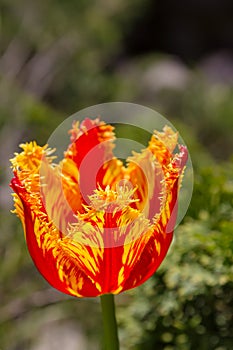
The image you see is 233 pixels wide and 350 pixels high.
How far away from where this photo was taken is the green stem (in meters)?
0.65

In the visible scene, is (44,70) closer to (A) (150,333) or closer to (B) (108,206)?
(A) (150,333)

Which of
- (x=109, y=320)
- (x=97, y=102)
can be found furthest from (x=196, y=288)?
(x=97, y=102)

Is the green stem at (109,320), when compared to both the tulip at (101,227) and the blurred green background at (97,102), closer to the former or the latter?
the tulip at (101,227)

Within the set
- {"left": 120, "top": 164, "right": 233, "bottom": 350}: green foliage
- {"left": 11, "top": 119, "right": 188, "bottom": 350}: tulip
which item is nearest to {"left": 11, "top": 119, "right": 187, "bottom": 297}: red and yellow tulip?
{"left": 11, "top": 119, "right": 188, "bottom": 350}: tulip

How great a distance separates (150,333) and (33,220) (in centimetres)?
31

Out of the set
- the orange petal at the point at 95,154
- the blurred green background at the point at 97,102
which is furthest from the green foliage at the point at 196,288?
the orange petal at the point at 95,154

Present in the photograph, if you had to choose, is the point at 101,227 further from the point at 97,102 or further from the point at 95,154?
the point at 97,102

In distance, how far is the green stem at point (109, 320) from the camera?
0.65 meters

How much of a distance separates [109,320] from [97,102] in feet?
5.42

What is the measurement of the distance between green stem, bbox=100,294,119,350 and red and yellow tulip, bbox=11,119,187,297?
0.05 ft

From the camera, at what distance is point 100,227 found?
0.62 m

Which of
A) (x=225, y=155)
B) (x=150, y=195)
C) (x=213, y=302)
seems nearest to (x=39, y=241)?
(x=150, y=195)

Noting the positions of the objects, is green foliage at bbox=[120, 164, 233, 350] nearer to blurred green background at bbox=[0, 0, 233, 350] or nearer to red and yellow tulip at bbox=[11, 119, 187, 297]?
blurred green background at bbox=[0, 0, 233, 350]

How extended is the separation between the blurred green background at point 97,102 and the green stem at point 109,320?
0.15 meters
